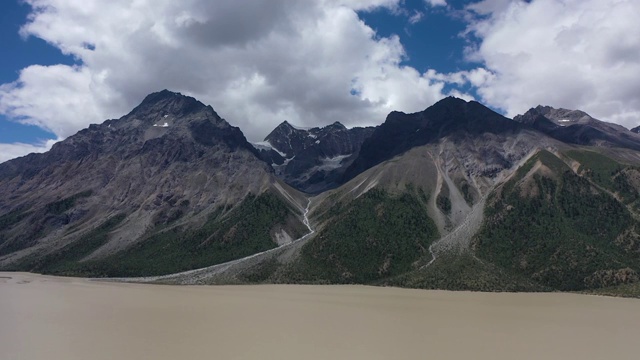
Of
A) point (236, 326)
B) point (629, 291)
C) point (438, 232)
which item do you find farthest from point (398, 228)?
point (236, 326)

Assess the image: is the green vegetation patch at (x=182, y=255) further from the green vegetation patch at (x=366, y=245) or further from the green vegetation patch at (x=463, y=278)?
the green vegetation patch at (x=463, y=278)

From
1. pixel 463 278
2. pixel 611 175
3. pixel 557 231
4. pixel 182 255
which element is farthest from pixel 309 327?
pixel 611 175

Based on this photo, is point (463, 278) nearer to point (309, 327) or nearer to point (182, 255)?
point (309, 327)

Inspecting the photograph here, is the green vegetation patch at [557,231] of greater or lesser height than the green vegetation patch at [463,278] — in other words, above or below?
above

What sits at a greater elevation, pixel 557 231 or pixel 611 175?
pixel 611 175

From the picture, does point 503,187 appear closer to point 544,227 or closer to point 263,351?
point 544,227

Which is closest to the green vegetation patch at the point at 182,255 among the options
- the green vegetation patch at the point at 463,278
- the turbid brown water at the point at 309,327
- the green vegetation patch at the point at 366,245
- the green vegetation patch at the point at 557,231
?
the green vegetation patch at the point at 366,245
